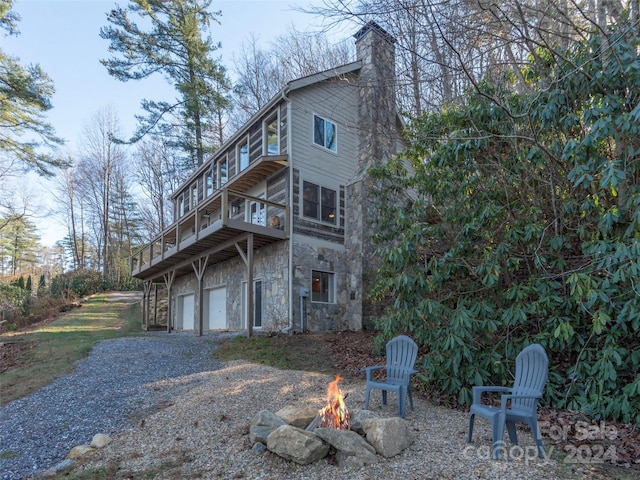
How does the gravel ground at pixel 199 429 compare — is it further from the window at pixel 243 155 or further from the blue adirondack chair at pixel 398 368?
the window at pixel 243 155

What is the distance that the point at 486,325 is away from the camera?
16.1ft

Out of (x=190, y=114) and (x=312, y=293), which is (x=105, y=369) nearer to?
(x=312, y=293)

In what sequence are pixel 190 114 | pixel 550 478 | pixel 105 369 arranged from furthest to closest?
pixel 190 114 → pixel 105 369 → pixel 550 478

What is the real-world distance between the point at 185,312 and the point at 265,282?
280 inches

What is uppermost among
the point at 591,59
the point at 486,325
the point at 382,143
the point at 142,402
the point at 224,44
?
the point at 224,44

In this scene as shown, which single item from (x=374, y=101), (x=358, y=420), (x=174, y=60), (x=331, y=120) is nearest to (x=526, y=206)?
(x=358, y=420)

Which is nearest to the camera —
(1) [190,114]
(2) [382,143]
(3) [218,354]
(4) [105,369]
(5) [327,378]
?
(5) [327,378]

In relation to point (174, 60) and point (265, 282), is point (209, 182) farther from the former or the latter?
point (174, 60)

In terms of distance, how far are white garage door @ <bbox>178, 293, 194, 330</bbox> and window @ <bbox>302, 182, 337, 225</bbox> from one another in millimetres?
7692

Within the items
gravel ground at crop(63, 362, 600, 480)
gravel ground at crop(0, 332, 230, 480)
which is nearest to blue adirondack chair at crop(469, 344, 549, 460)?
gravel ground at crop(63, 362, 600, 480)

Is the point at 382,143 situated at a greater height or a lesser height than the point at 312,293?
greater

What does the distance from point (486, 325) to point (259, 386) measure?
11.1 ft

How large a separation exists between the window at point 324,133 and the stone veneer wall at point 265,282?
140 inches

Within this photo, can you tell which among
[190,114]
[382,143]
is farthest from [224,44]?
[382,143]
